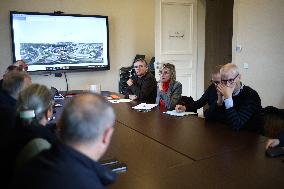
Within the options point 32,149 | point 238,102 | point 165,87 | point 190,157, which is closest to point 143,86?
point 165,87

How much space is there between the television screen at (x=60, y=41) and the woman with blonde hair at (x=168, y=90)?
2.23 meters

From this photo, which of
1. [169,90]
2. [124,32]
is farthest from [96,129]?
[124,32]

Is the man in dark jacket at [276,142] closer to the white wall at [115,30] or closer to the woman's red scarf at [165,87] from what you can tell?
the woman's red scarf at [165,87]

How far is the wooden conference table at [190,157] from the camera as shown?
132cm

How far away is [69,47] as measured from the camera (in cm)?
504

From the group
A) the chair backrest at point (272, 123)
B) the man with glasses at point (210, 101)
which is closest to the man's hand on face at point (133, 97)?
the man with glasses at point (210, 101)

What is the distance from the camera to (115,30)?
5477 millimetres

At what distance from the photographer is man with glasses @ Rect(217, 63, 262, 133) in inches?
88.3

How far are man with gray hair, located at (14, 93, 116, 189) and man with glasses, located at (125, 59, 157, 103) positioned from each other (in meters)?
2.86

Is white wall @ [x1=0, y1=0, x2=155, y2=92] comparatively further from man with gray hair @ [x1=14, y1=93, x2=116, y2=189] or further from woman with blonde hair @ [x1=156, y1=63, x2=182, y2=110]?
man with gray hair @ [x1=14, y1=93, x2=116, y2=189]

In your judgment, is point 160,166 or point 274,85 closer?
point 160,166

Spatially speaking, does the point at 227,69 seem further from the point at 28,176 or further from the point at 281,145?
the point at 28,176

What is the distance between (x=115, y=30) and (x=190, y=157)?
4224 millimetres

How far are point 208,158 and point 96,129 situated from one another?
926 mm
